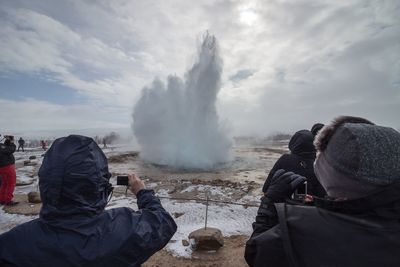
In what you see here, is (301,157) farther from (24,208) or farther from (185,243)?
(24,208)

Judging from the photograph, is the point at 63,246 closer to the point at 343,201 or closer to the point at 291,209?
the point at 291,209

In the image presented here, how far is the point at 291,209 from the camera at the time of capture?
1.30m

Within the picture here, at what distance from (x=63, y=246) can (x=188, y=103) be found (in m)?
28.9

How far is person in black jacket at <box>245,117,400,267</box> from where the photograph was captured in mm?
1124

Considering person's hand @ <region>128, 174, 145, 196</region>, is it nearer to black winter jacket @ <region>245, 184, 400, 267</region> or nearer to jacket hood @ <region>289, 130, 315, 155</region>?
black winter jacket @ <region>245, 184, 400, 267</region>

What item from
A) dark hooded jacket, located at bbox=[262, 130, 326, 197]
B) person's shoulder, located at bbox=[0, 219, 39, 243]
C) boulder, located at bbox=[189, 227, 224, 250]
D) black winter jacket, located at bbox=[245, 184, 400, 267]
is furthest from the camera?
boulder, located at bbox=[189, 227, 224, 250]

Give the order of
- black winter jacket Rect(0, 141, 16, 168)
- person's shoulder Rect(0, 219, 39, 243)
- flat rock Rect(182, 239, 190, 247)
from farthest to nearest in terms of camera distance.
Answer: black winter jacket Rect(0, 141, 16, 168)
flat rock Rect(182, 239, 190, 247)
person's shoulder Rect(0, 219, 39, 243)

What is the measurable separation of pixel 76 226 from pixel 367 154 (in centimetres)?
176

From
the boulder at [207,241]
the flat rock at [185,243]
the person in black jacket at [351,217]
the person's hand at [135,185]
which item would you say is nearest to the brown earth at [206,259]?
the boulder at [207,241]

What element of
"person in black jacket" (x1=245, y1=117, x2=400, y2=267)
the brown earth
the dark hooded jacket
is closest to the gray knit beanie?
"person in black jacket" (x1=245, y1=117, x2=400, y2=267)

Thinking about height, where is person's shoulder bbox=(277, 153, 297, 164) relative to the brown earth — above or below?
above

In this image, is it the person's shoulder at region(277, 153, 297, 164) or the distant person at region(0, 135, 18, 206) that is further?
the distant person at region(0, 135, 18, 206)

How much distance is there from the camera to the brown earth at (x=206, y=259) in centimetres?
555

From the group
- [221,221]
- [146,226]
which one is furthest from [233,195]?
[146,226]
